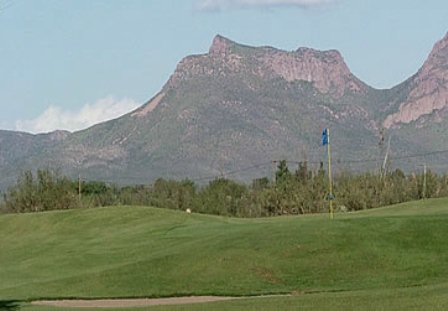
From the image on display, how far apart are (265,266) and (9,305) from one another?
838 cm

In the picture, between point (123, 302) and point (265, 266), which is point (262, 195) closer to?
point (265, 266)

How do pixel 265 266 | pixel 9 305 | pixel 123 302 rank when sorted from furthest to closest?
pixel 265 266, pixel 123 302, pixel 9 305

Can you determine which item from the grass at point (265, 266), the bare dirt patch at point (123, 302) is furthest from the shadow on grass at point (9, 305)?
the bare dirt patch at point (123, 302)

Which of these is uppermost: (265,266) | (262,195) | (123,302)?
(262,195)

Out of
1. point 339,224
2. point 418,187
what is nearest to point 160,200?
point 418,187

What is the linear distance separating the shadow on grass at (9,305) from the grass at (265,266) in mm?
475

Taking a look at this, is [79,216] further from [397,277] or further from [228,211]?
[228,211]

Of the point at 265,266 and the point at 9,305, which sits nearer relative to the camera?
the point at 9,305

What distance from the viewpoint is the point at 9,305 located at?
93.7 ft

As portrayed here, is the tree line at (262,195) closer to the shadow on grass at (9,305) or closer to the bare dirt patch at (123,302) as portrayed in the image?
the bare dirt patch at (123,302)

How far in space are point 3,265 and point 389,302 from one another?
1001 inches

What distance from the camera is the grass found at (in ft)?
93.7

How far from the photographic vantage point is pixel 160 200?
10281cm

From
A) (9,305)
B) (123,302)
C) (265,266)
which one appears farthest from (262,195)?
(9,305)
